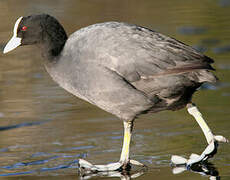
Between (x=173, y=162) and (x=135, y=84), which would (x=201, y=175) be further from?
(x=135, y=84)

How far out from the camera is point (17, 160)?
5.66 meters

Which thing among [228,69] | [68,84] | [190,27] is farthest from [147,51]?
[190,27]

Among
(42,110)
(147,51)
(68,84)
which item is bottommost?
(42,110)

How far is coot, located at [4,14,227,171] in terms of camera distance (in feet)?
17.1

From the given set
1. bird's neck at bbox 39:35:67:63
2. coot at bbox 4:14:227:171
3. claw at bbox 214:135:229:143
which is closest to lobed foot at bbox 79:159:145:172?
coot at bbox 4:14:227:171

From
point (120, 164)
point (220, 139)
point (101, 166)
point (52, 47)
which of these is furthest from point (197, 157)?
point (52, 47)

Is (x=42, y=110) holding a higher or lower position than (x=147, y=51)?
lower

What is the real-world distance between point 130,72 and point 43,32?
3.40 ft

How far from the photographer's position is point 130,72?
17.2ft

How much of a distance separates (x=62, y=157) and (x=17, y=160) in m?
0.41

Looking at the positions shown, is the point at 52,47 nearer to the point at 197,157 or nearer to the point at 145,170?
the point at 145,170

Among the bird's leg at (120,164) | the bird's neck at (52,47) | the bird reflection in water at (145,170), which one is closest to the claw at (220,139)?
the bird reflection in water at (145,170)

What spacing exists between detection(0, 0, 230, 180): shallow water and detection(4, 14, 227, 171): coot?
0.27 metres

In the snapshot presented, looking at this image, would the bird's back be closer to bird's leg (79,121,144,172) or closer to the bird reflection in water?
bird's leg (79,121,144,172)
